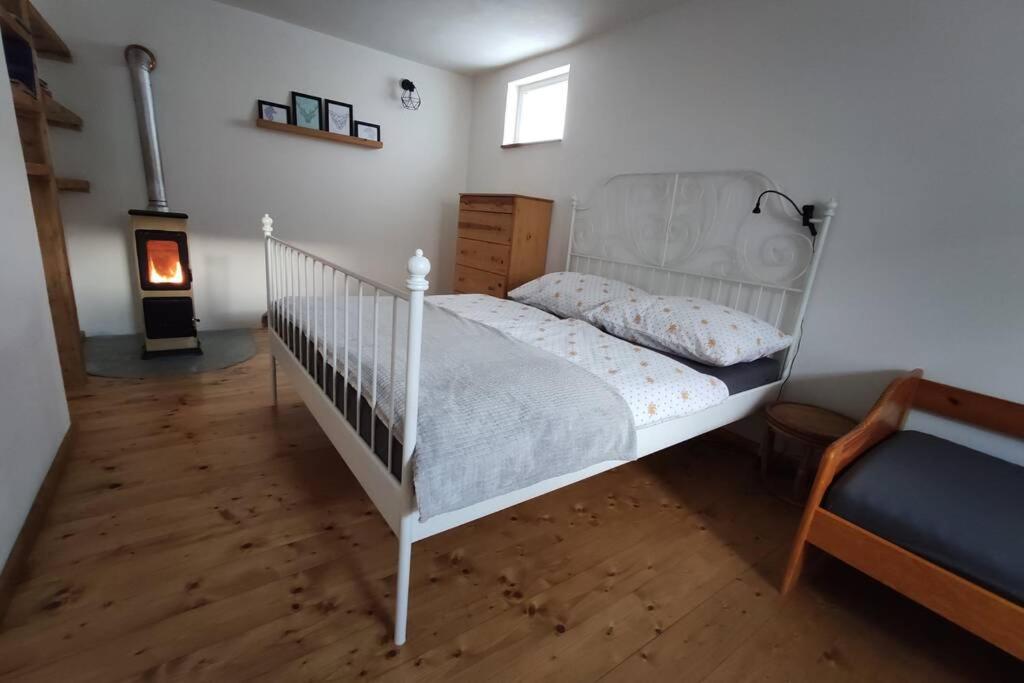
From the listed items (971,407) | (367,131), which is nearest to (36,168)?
(367,131)

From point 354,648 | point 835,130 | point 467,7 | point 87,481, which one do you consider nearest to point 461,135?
point 467,7

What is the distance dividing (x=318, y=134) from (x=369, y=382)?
3045mm

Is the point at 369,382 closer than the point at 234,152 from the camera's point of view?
Yes

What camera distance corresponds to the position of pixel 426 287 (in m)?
0.90

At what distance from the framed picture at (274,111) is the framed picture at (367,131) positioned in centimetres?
51

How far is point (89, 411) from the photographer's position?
221 cm

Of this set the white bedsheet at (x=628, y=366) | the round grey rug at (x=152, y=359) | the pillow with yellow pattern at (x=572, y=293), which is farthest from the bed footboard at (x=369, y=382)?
the round grey rug at (x=152, y=359)

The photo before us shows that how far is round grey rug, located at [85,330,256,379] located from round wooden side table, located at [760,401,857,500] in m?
3.19

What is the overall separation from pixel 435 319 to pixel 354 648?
4.24 feet

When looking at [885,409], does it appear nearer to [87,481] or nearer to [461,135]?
[87,481]

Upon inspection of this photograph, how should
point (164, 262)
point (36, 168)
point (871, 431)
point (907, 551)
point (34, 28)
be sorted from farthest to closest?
point (164, 262) < point (34, 28) < point (36, 168) < point (871, 431) < point (907, 551)

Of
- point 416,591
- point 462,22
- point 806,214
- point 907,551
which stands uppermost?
point 462,22

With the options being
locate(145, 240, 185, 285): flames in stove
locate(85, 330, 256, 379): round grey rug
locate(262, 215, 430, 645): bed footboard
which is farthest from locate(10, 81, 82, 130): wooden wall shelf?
locate(85, 330, 256, 379): round grey rug

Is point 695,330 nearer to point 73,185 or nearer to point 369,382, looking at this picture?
point 369,382
